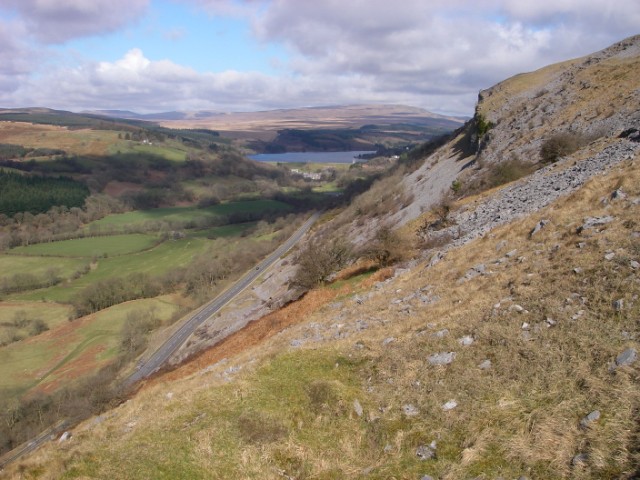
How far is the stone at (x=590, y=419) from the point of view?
8.43 m

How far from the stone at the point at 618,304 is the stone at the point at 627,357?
1752 mm

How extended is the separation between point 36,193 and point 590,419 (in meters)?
170

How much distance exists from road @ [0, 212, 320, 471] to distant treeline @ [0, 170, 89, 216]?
3715 inches

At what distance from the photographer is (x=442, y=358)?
12156mm

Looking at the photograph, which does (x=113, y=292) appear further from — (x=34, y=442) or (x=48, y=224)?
(x=48, y=224)

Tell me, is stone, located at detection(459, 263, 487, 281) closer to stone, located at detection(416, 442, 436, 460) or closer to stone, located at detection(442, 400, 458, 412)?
stone, located at detection(442, 400, 458, 412)

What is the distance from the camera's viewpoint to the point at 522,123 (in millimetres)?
51875

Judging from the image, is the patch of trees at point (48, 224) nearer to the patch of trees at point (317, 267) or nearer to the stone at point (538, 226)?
the patch of trees at point (317, 267)

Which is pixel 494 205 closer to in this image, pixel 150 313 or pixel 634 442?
pixel 634 442

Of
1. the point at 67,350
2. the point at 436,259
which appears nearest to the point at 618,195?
the point at 436,259

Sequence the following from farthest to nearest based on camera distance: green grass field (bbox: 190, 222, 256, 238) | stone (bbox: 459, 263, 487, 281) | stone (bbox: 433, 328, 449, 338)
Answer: green grass field (bbox: 190, 222, 256, 238) < stone (bbox: 459, 263, 487, 281) < stone (bbox: 433, 328, 449, 338)

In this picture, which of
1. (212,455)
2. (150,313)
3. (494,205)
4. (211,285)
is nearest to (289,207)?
(211,285)

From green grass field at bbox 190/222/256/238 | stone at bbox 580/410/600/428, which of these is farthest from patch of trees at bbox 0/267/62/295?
stone at bbox 580/410/600/428

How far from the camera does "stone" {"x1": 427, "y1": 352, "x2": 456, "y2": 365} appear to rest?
1201cm
